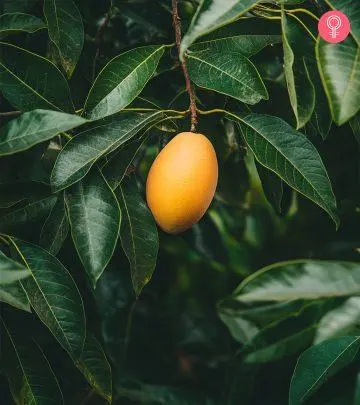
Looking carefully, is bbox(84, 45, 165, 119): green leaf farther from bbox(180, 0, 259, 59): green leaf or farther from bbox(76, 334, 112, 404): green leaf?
bbox(76, 334, 112, 404): green leaf

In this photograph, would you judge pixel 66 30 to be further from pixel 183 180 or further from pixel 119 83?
pixel 183 180

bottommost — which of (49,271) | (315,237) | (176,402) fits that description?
(176,402)

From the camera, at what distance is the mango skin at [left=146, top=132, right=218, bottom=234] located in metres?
0.88

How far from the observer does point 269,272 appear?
68cm

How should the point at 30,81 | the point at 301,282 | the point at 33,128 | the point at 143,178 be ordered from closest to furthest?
1. the point at 301,282
2. the point at 33,128
3. the point at 30,81
4. the point at 143,178

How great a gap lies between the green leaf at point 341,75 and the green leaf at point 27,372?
1.93 ft

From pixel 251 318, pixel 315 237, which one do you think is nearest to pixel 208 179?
pixel 251 318

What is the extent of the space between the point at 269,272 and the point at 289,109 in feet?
1.49

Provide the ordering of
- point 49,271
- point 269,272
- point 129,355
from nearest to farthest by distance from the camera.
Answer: point 269,272
point 49,271
point 129,355

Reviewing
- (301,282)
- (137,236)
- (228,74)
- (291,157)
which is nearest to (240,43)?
(228,74)

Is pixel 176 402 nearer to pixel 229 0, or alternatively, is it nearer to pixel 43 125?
pixel 43 125

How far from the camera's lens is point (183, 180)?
0.88 meters

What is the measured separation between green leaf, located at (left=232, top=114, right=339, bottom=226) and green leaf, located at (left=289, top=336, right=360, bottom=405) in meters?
0.16

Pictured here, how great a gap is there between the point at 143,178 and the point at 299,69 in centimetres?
65
